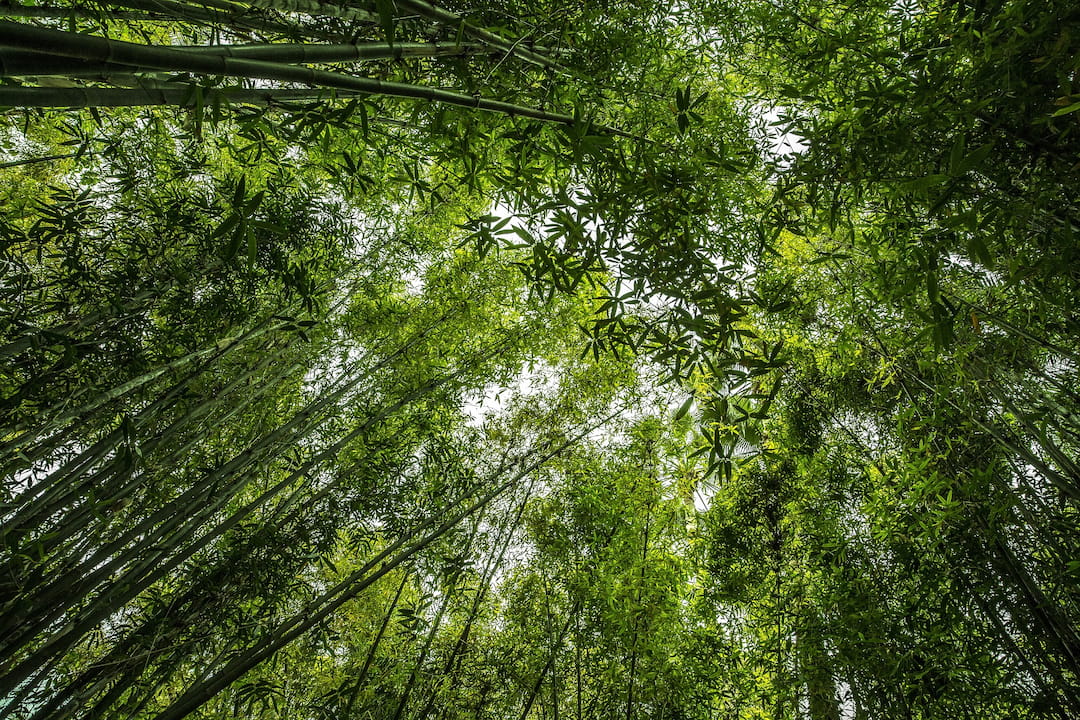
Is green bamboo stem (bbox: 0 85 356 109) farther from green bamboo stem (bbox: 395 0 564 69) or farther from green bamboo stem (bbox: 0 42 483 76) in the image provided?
green bamboo stem (bbox: 395 0 564 69)

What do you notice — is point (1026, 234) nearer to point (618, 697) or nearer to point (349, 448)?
point (618, 697)

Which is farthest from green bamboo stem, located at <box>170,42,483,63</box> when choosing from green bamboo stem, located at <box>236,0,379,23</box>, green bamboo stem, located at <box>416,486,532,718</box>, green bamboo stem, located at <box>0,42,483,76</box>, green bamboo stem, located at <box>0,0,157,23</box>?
green bamboo stem, located at <box>416,486,532,718</box>

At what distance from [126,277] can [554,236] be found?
244 centimetres

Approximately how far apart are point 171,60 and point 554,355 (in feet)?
13.4

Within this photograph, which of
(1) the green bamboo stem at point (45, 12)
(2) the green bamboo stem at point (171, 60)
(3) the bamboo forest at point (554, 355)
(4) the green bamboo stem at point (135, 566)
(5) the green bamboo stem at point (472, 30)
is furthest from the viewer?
(4) the green bamboo stem at point (135, 566)

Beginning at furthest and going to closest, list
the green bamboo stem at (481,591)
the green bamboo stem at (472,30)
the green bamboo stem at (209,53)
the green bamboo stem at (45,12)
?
the green bamboo stem at (481,591)
the green bamboo stem at (472,30)
the green bamboo stem at (45,12)
the green bamboo stem at (209,53)

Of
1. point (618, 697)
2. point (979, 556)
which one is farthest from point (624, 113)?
point (618, 697)

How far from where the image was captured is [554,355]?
5.03 metres

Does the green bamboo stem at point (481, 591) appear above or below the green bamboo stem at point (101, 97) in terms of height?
above

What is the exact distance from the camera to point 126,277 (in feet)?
9.29

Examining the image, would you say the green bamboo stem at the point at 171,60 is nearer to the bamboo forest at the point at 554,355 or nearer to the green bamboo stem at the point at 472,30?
the bamboo forest at the point at 554,355

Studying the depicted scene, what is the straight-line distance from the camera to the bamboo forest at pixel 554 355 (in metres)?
1.56

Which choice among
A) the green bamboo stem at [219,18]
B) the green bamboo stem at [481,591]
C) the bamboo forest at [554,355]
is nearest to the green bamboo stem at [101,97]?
the bamboo forest at [554,355]

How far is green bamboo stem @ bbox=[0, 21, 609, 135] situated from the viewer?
3.13 feet
